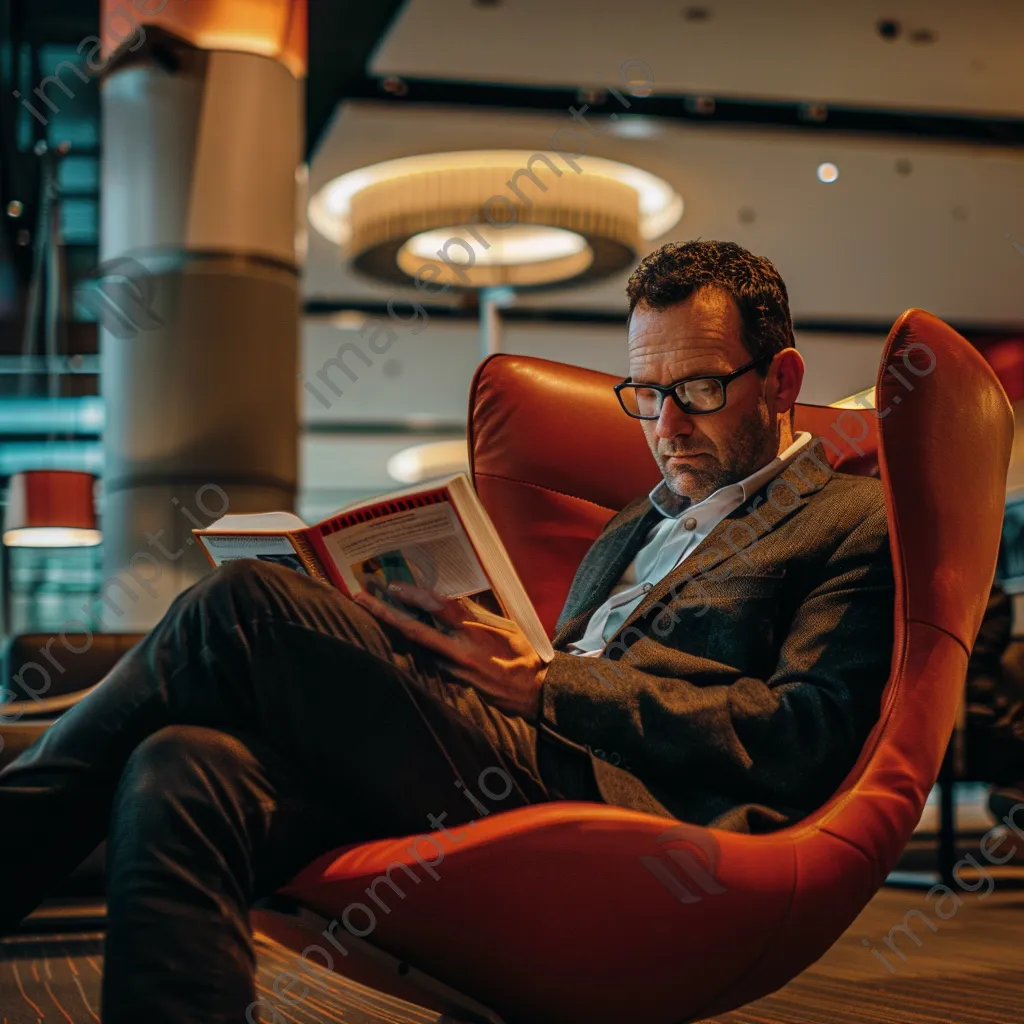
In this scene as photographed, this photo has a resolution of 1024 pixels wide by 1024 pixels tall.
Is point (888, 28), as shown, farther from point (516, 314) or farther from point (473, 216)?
point (516, 314)

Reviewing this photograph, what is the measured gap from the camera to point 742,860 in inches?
54.6

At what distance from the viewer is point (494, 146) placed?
279 inches

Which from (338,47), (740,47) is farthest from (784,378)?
(740,47)

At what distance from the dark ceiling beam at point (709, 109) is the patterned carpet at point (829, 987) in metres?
4.49

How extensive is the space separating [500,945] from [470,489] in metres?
0.49

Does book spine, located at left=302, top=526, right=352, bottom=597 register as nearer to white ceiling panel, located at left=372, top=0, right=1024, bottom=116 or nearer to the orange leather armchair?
the orange leather armchair

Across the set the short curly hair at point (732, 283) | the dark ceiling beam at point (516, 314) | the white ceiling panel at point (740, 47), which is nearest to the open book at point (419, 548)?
the short curly hair at point (732, 283)

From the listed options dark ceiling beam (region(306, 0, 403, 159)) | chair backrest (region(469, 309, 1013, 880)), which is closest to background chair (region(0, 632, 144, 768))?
dark ceiling beam (region(306, 0, 403, 159))

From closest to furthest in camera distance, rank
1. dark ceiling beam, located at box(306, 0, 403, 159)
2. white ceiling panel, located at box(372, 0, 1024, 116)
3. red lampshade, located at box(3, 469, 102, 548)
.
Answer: dark ceiling beam, located at box(306, 0, 403, 159)
white ceiling panel, located at box(372, 0, 1024, 116)
red lampshade, located at box(3, 469, 102, 548)

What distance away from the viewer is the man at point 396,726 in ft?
4.19

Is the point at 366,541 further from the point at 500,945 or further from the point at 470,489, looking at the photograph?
the point at 500,945

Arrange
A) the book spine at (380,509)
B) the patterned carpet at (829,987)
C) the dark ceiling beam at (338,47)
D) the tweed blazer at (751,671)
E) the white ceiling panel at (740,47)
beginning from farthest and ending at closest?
1. the white ceiling panel at (740,47)
2. the dark ceiling beam at (338,47)
3. the patterned carpet at (829,987)
4. the tweed blazer at (751,671)
5. the book spine at (380,509)

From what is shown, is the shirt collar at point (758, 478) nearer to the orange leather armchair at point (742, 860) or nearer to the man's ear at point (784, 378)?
the man's ear at point (784, 378)

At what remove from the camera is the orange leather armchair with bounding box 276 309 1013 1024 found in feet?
4.46
